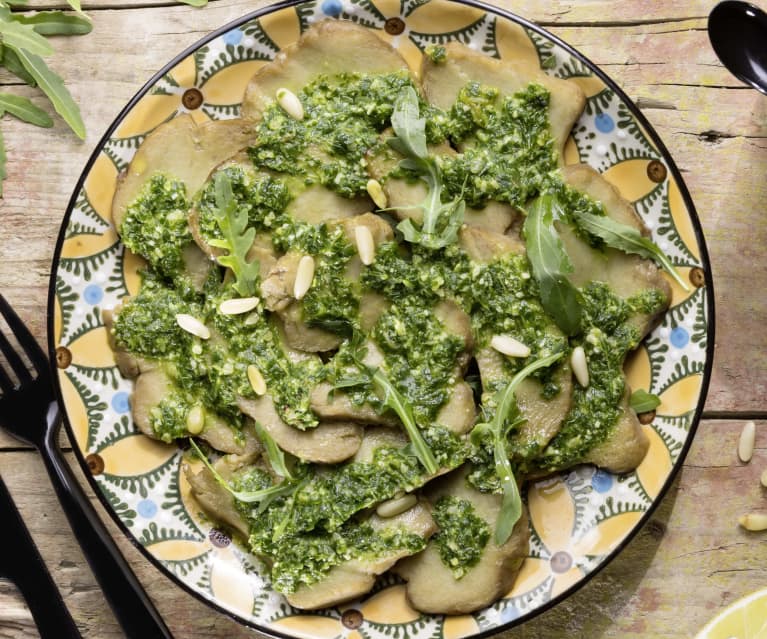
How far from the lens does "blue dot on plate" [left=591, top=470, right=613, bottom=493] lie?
123 inches

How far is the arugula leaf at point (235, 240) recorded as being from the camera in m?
2.88

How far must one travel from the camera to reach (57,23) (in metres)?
3.45

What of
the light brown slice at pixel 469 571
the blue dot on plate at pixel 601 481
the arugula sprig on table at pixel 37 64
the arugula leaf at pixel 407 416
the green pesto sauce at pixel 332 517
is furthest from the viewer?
the arugula sprig on table at pixel 37 64

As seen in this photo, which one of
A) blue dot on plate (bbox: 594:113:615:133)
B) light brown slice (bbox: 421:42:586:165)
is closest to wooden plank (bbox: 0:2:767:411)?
blue dot on plate (bbox: 594:113:615:133)

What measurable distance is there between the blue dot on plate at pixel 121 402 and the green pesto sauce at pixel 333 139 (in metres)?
1.04

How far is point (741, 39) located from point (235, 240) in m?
2.08

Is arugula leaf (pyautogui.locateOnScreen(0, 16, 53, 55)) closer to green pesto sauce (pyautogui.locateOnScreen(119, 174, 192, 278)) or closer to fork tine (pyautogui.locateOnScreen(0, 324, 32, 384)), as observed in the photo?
green pesto sauce (pyautogui.locateOnScreen(119, 174, 192, 278))

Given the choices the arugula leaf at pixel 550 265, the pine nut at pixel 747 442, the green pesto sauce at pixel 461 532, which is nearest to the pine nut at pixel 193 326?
the green pesto sauce at pixel 461 532

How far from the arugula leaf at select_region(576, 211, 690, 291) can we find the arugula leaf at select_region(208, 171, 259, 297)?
3.88 feet

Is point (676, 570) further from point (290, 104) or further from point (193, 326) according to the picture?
point (290, 104)

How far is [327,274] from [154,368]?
78 cm

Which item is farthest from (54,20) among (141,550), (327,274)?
(141,550)

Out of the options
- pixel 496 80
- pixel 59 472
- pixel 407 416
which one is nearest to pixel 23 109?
pixel 59 472

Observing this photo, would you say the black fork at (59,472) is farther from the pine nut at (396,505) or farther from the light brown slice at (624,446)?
the light brown slice at (624,446)
